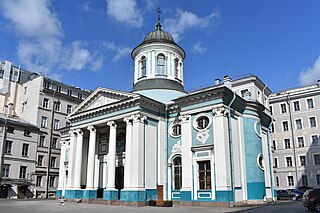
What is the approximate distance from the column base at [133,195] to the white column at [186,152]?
9.52ft

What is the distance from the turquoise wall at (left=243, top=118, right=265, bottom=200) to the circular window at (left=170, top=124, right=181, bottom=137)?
498cm

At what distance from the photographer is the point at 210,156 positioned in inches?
842

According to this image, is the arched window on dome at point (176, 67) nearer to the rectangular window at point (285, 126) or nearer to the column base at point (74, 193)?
the column base at point (74, 193)

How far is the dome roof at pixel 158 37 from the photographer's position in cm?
2935

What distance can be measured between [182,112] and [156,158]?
4078mm

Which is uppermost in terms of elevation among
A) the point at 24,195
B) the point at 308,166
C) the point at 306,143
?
the point at 306,143

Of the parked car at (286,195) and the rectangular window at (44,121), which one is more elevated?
the rectangular window at (44,121)

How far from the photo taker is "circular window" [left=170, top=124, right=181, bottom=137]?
79.3 feet

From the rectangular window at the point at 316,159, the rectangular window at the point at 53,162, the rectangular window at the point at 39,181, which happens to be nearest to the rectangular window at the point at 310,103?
the rectangular window at the point at 316,159

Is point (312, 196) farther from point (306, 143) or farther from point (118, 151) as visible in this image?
point (306, 143)

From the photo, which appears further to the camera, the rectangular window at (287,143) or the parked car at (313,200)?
the rectangular window at (287,143)

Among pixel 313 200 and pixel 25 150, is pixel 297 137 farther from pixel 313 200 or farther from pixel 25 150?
pixel 25 150

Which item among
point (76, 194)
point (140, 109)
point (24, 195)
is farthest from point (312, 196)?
point (24, 195)

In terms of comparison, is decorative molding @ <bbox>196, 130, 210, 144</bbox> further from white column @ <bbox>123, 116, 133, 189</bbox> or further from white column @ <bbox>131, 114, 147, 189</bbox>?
white column @ <bbox>123, 116, 133, 189</bbox>
